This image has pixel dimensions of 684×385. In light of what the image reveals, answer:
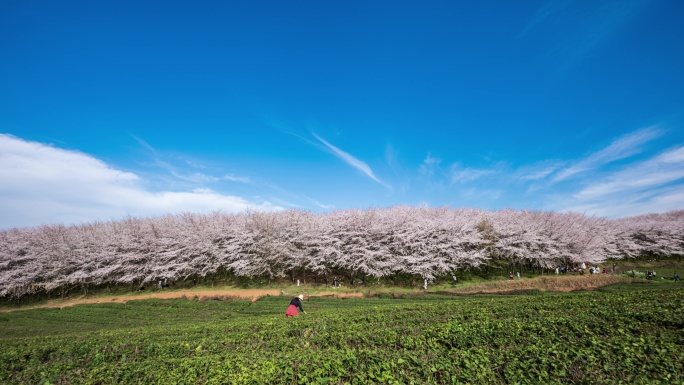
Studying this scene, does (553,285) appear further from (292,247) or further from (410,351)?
(292,247)

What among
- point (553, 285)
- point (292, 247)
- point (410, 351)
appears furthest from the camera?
point (292, 247)

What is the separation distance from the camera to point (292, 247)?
194ft

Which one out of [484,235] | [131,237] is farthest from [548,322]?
[131,237]

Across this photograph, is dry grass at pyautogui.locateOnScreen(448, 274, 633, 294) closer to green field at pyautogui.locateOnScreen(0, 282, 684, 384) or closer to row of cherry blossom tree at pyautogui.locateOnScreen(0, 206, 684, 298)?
row of cherry blossom tree at pyautogui.locateOnScreen(0, 206, 684, 298)

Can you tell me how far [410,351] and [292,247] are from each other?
50.6m

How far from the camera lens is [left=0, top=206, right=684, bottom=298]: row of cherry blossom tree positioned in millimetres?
55156

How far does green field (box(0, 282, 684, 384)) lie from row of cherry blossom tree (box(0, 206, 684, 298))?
121ft

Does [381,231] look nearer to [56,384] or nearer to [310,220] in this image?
[310,220]

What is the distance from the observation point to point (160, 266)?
59.6 m

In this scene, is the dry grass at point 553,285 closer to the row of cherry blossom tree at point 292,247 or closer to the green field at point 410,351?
the row of cherry blossom tree at point 292,247

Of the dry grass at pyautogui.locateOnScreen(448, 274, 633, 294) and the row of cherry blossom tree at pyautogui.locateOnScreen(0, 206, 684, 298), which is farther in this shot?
the row of cherry blossom tree at pyautogui.locateOnScreen(0, 206, 684, 298)

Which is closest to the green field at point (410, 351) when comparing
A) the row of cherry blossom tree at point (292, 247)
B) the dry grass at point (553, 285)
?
the dry grass at point (553, 285)

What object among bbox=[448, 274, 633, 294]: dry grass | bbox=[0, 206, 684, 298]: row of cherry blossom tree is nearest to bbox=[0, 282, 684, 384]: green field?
bbox=[448, 274, 633, 294]: dry grass

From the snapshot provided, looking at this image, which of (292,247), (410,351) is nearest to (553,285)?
(410,351)
